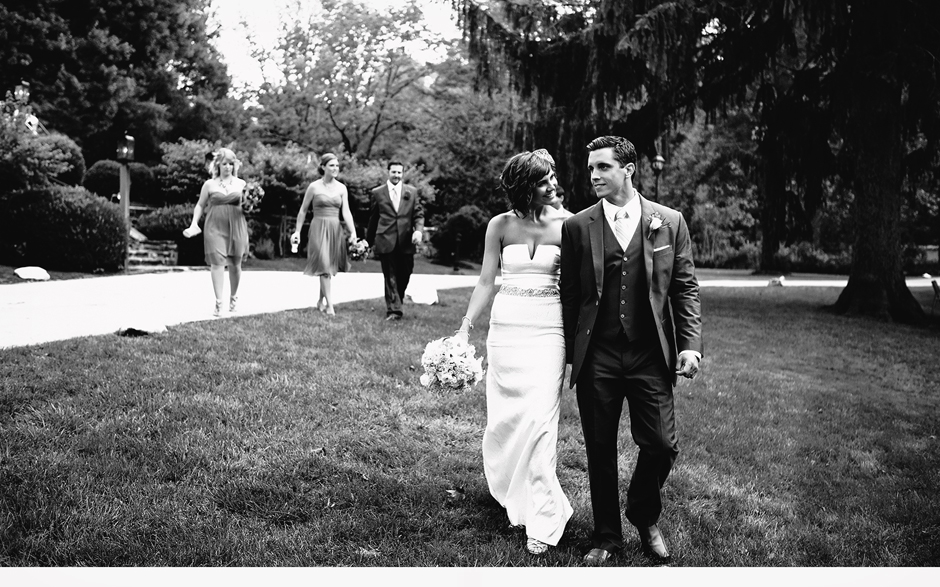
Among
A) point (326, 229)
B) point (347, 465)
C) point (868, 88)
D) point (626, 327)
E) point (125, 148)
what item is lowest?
point (347, 465)

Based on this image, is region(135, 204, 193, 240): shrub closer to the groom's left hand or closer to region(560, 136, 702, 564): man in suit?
region(560, 136, 702, 564): man in suit

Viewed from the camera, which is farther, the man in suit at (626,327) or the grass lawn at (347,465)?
the grass lawn at (347,465)

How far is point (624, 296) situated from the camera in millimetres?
3973

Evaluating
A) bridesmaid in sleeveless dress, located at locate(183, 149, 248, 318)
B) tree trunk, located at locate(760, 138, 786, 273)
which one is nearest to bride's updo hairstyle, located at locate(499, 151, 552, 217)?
bridesmaid in sleeveless dress, located at locate(183, 149, 248, 318)

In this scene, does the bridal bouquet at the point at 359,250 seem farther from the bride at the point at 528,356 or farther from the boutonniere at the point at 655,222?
the boutonniere at the point at 655,222

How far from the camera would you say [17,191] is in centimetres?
1577

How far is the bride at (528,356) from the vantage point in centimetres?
414

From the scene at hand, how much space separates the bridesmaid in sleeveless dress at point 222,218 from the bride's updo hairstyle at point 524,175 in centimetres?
669

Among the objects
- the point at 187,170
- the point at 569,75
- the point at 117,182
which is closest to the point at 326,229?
the point at 569,75

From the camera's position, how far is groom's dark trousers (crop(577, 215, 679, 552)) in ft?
13.0

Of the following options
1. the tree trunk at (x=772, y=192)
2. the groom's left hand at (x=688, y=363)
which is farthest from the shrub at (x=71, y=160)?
the groom's left hand at (x=688, y=363)

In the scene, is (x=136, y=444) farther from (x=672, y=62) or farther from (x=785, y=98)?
(x=785, y=98)

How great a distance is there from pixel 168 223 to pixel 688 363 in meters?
21.3

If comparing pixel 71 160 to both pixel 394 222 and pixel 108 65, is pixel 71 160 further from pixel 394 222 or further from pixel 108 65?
pixel 394 222
